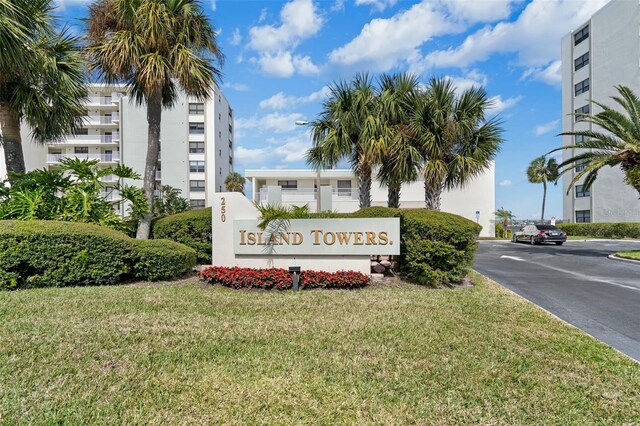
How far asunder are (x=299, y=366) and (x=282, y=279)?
3735mm

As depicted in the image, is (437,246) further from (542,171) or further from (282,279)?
(542,171)

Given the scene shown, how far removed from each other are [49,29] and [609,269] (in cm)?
1908

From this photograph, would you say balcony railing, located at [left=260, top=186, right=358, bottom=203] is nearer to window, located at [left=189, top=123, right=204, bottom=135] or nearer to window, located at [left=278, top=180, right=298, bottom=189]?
window, located at [left=278, top=180, right=298, bottom=189]

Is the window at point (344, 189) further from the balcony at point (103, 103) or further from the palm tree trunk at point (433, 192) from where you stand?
the balcony at point (103, 103)

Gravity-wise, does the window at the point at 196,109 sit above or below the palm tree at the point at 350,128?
above

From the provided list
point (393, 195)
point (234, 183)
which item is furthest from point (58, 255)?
point (234, 183)

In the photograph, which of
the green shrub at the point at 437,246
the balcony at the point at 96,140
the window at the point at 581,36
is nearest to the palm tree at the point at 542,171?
the window at the point at 581,36

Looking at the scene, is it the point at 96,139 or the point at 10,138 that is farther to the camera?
the point at 96,139

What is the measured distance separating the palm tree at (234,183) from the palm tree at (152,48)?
104 ft

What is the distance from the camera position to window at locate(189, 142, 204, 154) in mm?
42078

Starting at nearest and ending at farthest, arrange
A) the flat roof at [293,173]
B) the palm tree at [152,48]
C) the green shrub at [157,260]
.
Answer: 1. the green shrub at [157,260]
2. the palm tree at [152,48]
3. the flat roof at [293,173]

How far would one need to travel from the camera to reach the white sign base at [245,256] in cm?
804

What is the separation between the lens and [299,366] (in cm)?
361

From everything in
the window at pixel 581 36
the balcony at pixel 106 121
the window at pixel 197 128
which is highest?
the window at pixel 581 36
